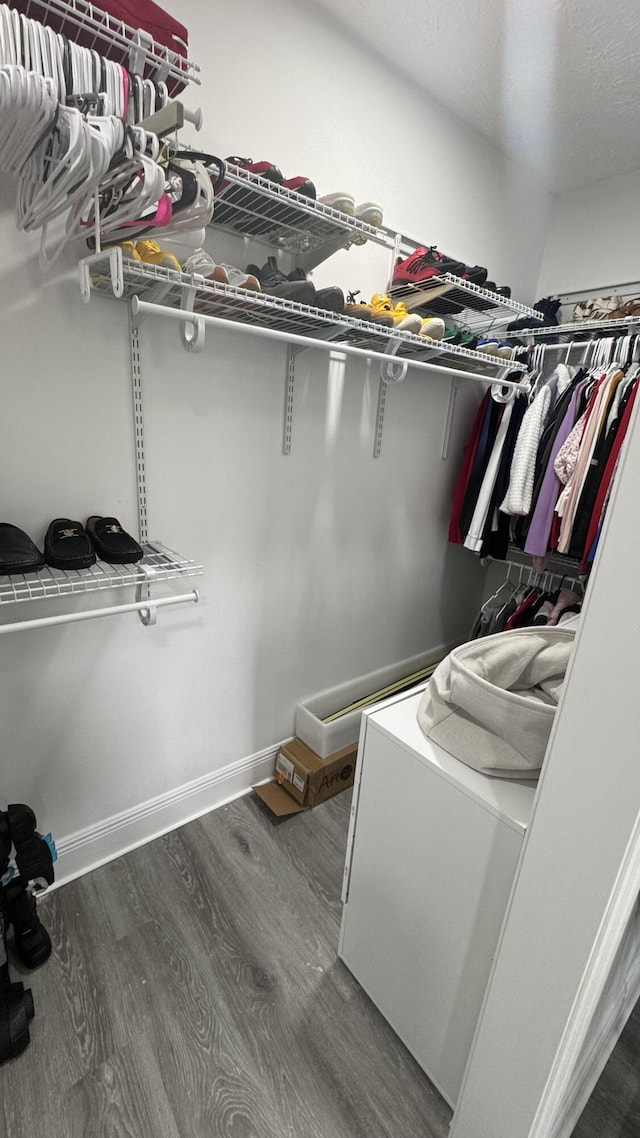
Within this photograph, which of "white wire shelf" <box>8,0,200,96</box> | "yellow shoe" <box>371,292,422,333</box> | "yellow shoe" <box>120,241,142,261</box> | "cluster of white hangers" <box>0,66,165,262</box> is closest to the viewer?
"cluster of white hangers" <box>0,66,165,262</box>

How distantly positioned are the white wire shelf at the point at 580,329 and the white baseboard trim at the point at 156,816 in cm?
211

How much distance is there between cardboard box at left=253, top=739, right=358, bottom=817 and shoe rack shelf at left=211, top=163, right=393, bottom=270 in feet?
5.86

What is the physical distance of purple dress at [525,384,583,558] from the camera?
6.54 feet

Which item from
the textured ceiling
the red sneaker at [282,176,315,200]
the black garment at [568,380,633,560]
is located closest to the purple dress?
the black garment at [568,380,633,560]

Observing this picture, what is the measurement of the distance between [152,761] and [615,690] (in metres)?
1.54

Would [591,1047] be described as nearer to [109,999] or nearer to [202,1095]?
[202,1095]

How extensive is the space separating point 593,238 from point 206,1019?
10.8ft

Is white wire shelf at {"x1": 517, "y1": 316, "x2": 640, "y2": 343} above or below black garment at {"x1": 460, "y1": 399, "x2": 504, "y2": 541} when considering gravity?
above

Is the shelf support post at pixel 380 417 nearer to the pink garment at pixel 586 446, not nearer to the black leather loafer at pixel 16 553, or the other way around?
the pink garment at pixel 586 446

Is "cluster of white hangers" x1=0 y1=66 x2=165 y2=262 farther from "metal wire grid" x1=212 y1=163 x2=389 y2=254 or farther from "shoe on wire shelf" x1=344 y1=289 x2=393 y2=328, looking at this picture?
"shoe on wire shelf" x1=344 y1=289 x2=393 y2=328

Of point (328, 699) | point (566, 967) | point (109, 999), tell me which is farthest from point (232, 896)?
point (566, 967)

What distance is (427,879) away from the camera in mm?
1055

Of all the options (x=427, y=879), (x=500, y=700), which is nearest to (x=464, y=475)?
(x=500, y=700)

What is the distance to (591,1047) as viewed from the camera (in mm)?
1073
